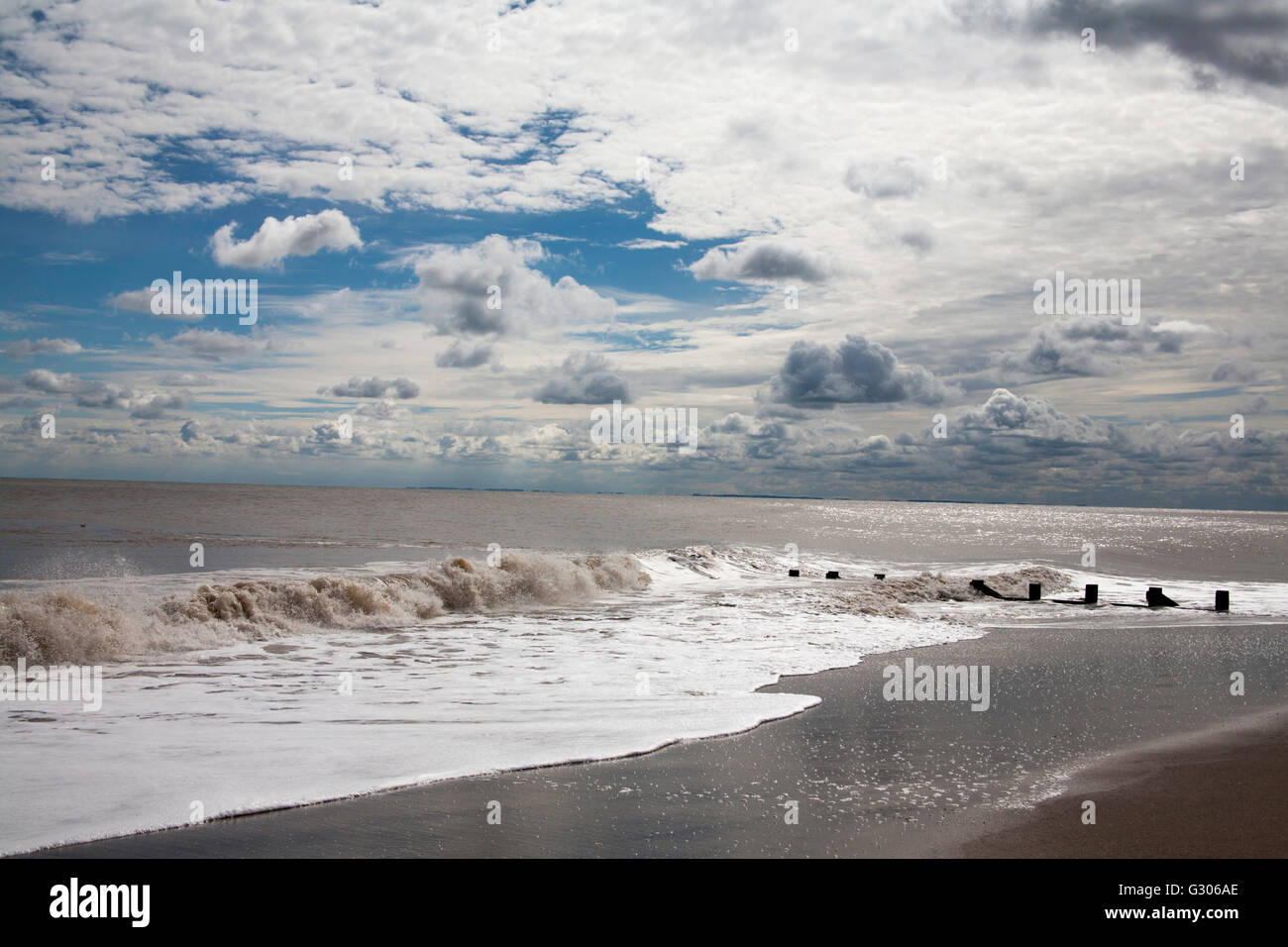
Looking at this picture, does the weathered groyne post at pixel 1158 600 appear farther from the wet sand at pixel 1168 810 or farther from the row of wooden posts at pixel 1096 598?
the wet sand at pixel 1168 810

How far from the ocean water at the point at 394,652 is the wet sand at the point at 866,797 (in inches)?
20.6

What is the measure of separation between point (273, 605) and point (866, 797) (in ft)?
45.3

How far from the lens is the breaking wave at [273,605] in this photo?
1284 centimetres

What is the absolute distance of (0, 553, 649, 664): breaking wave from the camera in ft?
42.1

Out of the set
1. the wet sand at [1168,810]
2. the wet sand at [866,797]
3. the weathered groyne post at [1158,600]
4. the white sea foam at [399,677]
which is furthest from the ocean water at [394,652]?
the wet sand at [1168,810]

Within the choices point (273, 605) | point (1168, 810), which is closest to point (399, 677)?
point (273, 605)

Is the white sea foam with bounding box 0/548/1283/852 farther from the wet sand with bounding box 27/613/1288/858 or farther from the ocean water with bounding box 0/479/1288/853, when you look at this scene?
the wet sand with bounding box 27/613/1288/858

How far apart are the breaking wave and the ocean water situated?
0.17 ft

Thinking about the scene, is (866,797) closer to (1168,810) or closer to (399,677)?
(1168,810)

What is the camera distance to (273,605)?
16.8m
